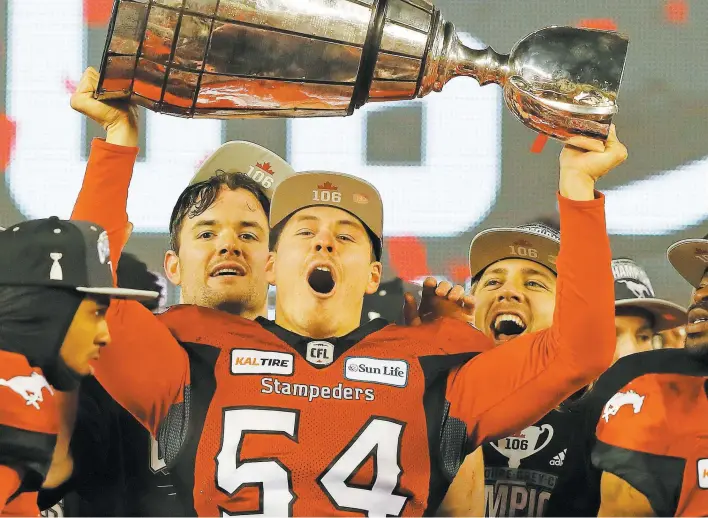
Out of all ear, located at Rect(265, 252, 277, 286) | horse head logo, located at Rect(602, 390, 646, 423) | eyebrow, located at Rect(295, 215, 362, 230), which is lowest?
horse head logo, located at Rect(602, 390, 646, 423)

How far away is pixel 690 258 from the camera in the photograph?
2053 millimetres

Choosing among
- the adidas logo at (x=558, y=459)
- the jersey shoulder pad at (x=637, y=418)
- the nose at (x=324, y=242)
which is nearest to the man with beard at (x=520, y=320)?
the adidas logo at (x=558, y=459)

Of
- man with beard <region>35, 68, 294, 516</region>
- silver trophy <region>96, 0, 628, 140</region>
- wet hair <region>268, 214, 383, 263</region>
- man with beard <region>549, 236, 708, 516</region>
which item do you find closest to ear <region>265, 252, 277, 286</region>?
wet hair <region>268, 214, 383, 263</region>

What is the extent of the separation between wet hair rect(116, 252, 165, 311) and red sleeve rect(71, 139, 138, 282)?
455mm

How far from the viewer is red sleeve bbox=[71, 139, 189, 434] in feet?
5.49

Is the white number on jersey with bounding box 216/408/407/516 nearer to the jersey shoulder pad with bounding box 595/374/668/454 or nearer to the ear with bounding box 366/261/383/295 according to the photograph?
the ear with bounding box 366/261/383/295

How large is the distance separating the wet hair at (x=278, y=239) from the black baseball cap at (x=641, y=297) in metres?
0.53

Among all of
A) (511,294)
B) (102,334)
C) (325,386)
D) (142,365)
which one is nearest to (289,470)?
(325,386)

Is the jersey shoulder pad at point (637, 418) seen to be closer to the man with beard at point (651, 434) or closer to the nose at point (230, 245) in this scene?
the man with beard at point (651, 434)

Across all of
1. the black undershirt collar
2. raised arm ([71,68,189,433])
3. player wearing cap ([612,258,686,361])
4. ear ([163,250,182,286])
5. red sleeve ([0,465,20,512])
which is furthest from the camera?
player wearing cap ([612,258,686,361])

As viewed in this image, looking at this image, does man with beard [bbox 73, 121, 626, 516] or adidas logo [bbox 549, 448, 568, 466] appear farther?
adidas logo [bbox 549, 448, 568, 466]

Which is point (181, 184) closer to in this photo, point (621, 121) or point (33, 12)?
point (33, 12)

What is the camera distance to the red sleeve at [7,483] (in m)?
1.46

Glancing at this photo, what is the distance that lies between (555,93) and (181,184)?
42.0 inches
